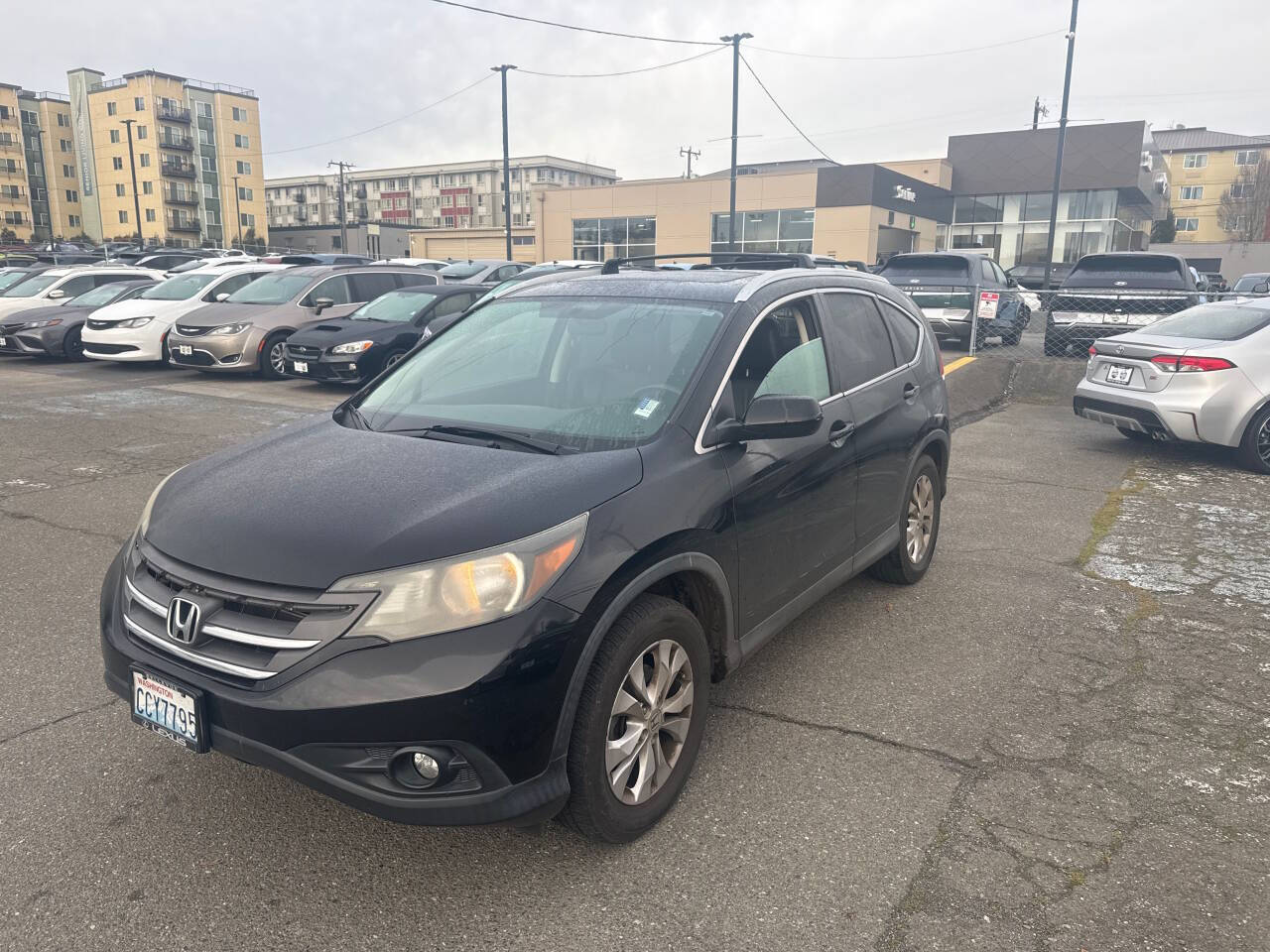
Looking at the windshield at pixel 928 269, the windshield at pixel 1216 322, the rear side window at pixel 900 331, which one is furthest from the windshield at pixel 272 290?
the windshield at pixel 1216 322

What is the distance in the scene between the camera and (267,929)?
8.20 ft

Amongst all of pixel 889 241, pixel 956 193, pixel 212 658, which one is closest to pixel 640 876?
pixel 212 658

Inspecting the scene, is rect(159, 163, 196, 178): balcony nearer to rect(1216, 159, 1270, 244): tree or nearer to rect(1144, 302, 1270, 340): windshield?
rect(1216, 159, 1270, 244): tree

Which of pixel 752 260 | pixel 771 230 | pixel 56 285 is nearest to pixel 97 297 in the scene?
pixel 56 285

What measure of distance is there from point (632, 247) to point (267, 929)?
176 feet

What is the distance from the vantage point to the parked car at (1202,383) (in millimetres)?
8062

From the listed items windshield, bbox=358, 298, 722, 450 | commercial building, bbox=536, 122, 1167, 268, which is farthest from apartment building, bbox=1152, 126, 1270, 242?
windshield, bbox=358, 298, 722, 450

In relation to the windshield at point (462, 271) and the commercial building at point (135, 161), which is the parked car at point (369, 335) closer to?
the windshield at point (462, 271)

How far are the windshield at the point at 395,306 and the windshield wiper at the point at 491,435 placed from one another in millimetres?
10148

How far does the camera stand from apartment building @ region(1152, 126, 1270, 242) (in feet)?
302

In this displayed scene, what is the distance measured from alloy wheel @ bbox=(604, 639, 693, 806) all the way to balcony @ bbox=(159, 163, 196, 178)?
10195 centimetres

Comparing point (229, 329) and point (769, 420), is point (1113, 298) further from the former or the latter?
point (229, 329)

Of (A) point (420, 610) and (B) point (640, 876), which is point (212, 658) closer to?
(A) point (420, 610)

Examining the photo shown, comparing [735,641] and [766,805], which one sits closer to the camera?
[766,805]
